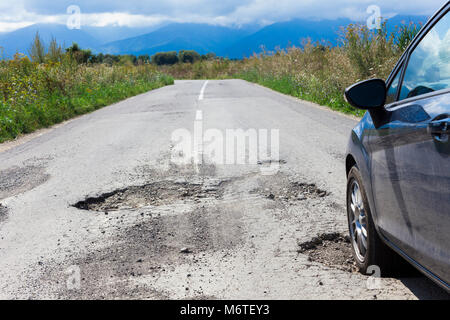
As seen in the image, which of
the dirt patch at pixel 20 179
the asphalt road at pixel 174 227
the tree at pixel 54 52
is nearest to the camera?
the asphalt road at pixel 174 227

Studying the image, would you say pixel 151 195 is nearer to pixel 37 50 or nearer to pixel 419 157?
pixel 419 157

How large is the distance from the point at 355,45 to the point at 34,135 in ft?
31.6

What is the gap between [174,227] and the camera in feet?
13.0

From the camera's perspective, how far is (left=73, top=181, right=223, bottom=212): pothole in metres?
4.69

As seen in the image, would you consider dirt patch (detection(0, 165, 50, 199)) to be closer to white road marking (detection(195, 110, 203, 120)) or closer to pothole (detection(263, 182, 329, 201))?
pothole (detection(263, 182, 329, 201))

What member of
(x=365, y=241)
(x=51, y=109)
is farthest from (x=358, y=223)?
(x=51, y=109)

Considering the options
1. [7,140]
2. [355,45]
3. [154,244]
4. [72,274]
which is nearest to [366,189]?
[154,244]

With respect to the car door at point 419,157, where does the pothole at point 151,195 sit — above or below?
below

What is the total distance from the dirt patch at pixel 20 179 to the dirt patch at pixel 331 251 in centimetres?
367

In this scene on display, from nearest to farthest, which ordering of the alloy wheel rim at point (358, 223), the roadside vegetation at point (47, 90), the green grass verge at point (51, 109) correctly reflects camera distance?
the alloy wheel rim at point (358, 223), the green grass verge at point (51, 109), the roadside vegetation at point (47, 90)

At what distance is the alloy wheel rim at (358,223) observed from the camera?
2.95 m

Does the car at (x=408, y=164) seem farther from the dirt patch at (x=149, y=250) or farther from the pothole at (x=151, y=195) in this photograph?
the pothole at (x=151, y=195)

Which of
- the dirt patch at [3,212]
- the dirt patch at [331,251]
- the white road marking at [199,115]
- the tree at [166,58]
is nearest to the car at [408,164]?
the dirt patch at [331,251]

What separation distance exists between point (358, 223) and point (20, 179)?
Answer: 462 cm
